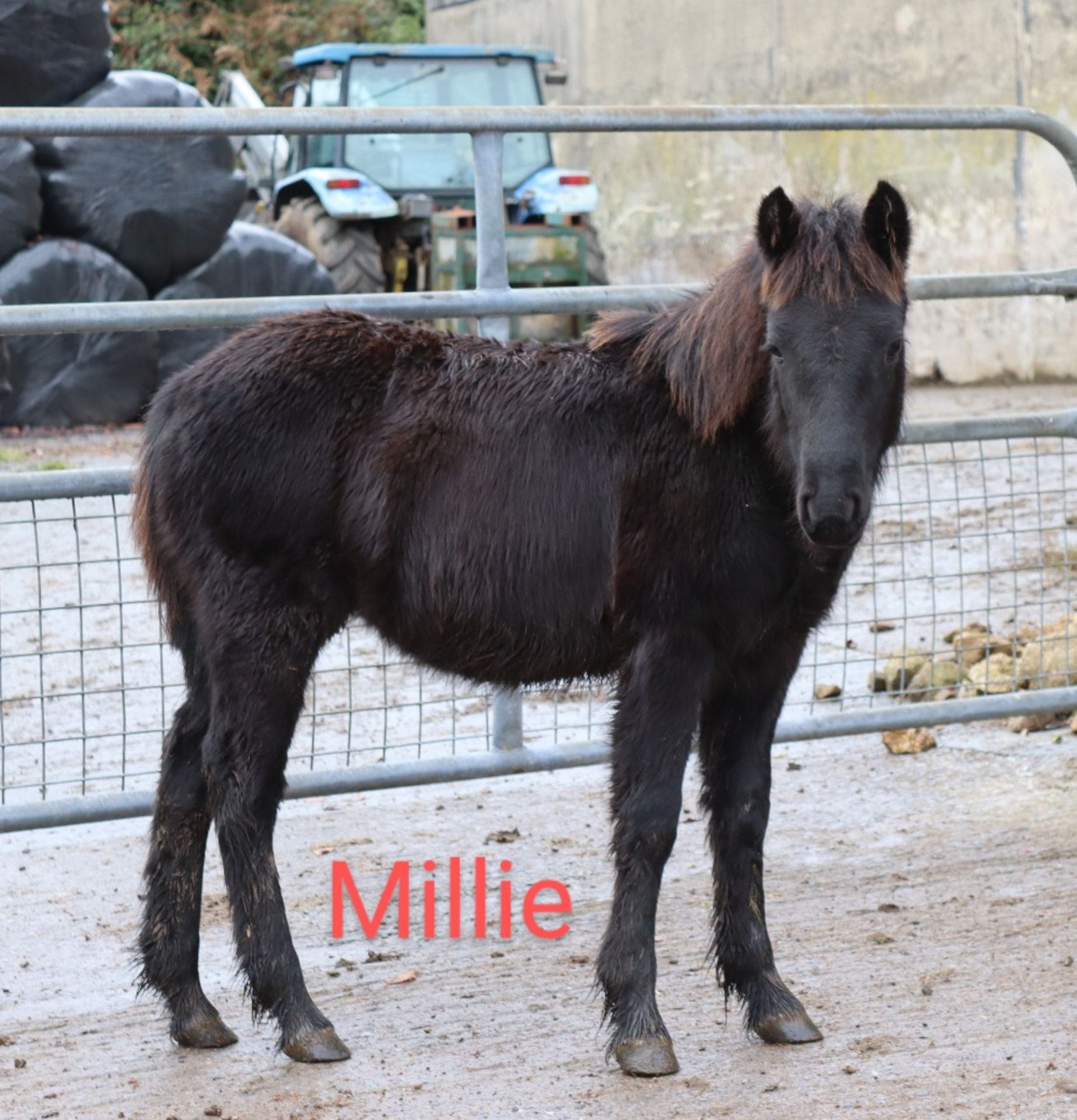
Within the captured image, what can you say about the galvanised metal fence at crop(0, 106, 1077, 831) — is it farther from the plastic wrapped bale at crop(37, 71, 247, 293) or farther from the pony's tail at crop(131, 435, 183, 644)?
the plastic wrapped bale at crop(37, 71, 247, 293)

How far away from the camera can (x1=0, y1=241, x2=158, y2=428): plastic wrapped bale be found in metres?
13.1

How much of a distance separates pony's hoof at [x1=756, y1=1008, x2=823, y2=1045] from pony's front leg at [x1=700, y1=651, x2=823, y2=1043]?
4 centimetres

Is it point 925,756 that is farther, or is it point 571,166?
point 571,166

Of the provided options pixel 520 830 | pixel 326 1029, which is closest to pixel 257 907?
pixel 326 1029

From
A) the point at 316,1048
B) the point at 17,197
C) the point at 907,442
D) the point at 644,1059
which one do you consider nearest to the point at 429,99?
the point at 17,197

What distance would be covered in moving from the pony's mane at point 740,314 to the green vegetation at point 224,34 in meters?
23.0

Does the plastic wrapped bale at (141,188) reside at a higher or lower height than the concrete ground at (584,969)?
higher

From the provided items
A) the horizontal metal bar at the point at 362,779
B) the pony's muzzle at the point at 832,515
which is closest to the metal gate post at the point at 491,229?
the horizontal metal bar at the point at 362,779

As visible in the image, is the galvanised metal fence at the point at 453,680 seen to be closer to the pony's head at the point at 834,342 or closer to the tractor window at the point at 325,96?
the pony's head at the point at 834,342

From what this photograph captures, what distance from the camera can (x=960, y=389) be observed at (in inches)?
592

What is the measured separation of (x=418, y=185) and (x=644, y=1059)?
13.9m

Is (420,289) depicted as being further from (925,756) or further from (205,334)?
(925,756)

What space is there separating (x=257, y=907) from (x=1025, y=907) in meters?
1.88

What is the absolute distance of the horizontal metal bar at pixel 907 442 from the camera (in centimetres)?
383
